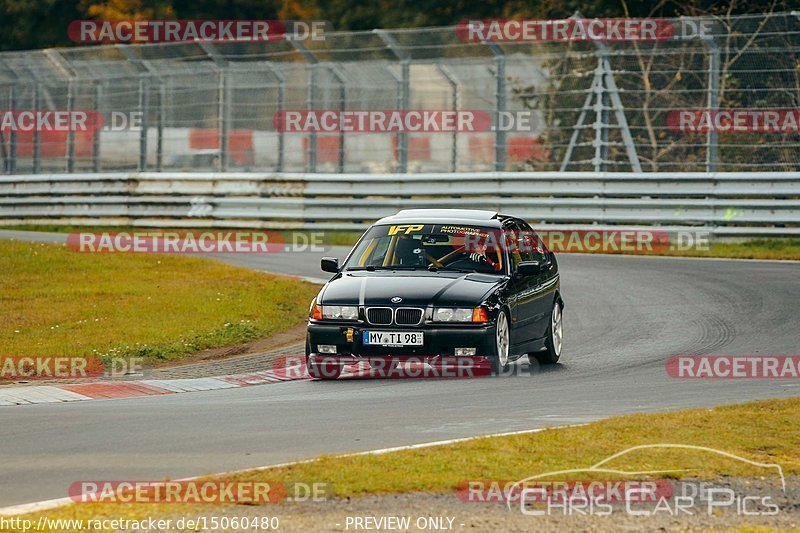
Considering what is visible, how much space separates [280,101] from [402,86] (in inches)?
111

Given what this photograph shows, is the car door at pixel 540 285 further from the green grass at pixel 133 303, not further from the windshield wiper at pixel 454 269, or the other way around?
the green grass at pixel 133 303

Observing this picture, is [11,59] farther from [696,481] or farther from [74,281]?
[696,481]

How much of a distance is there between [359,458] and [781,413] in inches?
144

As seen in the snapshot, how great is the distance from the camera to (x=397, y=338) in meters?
12.1

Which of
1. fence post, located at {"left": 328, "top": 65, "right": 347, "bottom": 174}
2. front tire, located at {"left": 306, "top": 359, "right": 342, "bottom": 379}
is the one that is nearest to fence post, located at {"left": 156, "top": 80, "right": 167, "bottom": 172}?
fence post, located at {"left": 328, "top": 65, "right": 347, "bottom": 174}

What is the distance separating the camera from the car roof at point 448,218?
44.0 feet

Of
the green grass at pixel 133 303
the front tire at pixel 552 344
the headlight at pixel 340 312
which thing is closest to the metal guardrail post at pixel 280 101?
the green grass at pixel 133 303

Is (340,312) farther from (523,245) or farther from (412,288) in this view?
(523,245)

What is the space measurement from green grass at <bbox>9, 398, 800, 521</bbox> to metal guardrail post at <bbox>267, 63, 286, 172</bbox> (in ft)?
59.9

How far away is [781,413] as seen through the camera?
10281 millimetres

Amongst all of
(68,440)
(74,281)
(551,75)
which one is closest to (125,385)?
(68,440)

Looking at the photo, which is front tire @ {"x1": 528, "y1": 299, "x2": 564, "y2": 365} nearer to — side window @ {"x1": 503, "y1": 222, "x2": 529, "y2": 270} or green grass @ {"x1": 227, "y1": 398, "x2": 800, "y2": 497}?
side window @ {"x1": 503, "y1": 222, "x2": 529, "y2": 270}

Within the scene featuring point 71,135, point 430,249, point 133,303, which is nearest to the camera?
point 430,249

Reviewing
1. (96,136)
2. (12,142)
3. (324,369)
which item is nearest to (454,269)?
(324,369)
